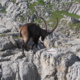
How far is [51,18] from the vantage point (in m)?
86.9

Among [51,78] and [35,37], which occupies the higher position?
[35,37]

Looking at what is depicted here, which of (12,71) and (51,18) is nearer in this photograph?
(12,71)

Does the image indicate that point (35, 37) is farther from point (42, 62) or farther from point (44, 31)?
point (42, 62)

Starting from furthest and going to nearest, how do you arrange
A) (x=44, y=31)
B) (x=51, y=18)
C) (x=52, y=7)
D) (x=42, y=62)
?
(x=52, y=7), (x=51, y=18), (x=44, y=31), (x=42, y=62)

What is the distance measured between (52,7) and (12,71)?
86.6 metres

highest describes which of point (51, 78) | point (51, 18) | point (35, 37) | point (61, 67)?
point (35, 37)

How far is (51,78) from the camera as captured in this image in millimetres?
13203

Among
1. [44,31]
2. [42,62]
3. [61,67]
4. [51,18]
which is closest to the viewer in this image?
[61,67]

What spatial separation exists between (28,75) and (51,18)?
74702 millimetres

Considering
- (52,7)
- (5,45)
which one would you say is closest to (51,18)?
(52,7)

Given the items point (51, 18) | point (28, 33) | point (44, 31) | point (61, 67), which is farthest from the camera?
point (51, 18)

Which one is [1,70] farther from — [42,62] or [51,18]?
[51,18]

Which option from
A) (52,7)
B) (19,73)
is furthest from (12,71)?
(52,7)

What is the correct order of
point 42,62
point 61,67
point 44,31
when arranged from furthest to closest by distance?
point 44,31 < point 42,62 < point 61,67
